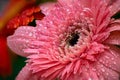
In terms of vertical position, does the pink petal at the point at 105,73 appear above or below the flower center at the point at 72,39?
below

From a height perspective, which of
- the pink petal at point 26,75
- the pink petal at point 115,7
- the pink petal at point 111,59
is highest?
the pink petal at point 115,7

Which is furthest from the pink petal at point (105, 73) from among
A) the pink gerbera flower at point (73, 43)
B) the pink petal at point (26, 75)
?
the pink petal at point (26, 75)

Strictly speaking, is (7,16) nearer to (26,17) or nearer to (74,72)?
(26,17)

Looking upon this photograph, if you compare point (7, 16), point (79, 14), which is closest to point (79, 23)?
point (79, 14)

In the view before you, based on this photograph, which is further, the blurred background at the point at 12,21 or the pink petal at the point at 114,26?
the blurred background at the point at 12,21

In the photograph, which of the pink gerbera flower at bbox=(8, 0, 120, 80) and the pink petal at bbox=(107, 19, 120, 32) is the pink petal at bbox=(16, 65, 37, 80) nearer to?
the pink gerbera flower at bbox=(8, 0, 120, 80)

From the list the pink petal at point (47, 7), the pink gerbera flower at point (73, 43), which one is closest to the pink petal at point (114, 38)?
the pink gerbera flower at point (73, 43)

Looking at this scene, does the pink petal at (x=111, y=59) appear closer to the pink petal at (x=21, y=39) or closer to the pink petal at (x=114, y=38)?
the pink petal at (x=114, y=38)

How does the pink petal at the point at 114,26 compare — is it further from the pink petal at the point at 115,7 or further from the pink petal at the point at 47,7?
the pink petal at the point at 47,7

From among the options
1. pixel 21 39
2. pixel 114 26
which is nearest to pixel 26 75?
pixel 21 39
